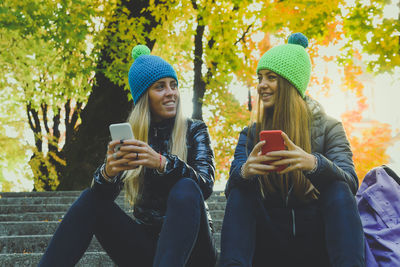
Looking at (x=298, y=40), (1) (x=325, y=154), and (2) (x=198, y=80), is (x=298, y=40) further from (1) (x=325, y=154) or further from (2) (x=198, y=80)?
(2) (x=198, y=80)

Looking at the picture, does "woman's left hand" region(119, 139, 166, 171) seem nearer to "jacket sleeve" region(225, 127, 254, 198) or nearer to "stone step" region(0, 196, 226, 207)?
"jacket sleeve" region(225, 127, 254, 198)

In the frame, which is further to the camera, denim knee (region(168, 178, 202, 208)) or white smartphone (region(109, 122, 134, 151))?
white smartphone (region(109, 122, 134, 151))

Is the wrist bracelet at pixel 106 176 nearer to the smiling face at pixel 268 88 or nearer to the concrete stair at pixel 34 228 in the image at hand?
the concrete stair at pixel 34 228

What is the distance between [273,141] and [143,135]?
908 mm

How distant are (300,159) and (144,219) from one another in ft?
3.08

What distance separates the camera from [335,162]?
222 centimetres

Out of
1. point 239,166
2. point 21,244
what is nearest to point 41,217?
point 21,244

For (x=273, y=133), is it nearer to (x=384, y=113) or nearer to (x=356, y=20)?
(x=356, y=20)

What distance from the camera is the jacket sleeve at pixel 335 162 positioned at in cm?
197

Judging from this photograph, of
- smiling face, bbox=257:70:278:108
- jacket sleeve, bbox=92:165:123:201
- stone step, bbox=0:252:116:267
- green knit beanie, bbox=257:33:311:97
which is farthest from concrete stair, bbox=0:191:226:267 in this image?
green knit beanie, bbox=257:33:311:97

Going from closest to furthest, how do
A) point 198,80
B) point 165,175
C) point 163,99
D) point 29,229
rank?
point 165,175
point 163,99
point 29,229
point 198,80

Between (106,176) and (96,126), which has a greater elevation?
(106,176)

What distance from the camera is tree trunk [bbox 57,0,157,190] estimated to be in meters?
8.19

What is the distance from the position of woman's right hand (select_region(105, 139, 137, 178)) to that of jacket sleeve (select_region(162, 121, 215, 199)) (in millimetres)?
210
